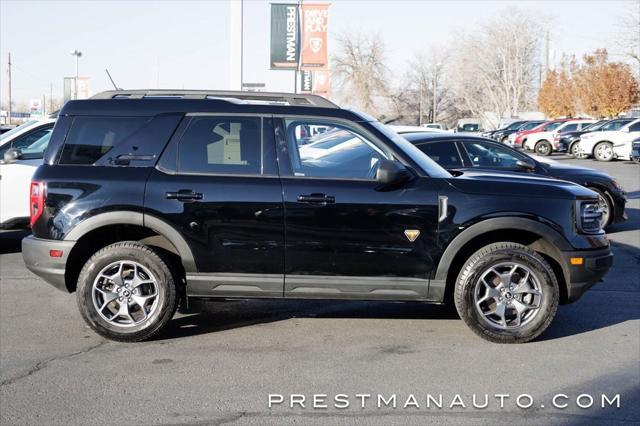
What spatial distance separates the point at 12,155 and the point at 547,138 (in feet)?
98.3

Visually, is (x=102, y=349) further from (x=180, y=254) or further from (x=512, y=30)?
(x=512, y=30)

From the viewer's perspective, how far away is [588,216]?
6133 millimetres

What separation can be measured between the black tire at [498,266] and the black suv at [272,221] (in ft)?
0.04

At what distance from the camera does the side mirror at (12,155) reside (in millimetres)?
9680

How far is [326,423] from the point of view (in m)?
4.39

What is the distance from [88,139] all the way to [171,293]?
4.65ft

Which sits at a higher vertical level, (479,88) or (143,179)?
(479,88)

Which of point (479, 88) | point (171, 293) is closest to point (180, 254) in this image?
point (171, 293)

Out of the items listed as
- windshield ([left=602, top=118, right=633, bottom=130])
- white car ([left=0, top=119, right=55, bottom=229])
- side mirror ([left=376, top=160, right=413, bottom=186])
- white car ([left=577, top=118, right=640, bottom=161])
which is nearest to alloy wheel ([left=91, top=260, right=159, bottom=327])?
side mirror ([left=376, top=160, right=413, bottom=186])

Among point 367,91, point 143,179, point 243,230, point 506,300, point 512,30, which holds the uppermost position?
point 512,30

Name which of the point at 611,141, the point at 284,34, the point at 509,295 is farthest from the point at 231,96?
the point at 611,141

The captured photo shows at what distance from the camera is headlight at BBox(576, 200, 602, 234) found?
19.9ft

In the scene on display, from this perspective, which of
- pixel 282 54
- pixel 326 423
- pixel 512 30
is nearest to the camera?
→ pixel 326 423

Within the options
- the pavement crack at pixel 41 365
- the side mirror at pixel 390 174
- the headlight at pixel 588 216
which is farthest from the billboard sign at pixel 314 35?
the pavement crack at pixel 41 365
